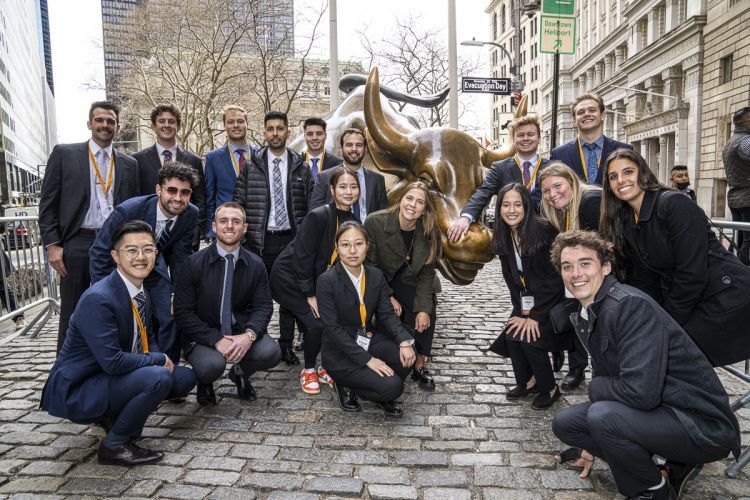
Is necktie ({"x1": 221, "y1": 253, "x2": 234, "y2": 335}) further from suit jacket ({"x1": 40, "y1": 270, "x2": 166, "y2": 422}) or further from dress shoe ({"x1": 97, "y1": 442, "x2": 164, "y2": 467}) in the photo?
dress shoe ({"x1": 97, "y1": 442, "x2": 164, "y2": 467})

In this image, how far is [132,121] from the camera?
28.4 m

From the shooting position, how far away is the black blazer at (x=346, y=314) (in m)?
3.98

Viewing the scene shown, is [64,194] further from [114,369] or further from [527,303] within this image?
[527,303]

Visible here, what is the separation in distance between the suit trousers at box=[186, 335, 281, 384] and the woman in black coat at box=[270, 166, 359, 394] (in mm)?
400

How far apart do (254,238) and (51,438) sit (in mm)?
2350

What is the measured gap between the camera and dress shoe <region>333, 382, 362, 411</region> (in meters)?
4.08

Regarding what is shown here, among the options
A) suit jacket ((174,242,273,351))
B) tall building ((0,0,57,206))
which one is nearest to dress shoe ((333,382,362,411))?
suit jacket ((174,242,273,351))

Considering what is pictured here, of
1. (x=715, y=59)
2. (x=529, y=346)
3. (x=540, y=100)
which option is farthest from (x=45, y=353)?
(x=540, y=100)

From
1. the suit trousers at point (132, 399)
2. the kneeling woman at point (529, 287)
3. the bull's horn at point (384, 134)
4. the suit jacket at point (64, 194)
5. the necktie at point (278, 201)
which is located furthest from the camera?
the bull's horn at point (384, 134)

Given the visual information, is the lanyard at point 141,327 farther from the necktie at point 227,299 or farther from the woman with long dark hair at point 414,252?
the woman with long dark hair at point 414,252

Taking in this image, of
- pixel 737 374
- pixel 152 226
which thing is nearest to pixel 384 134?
pixel 152 226

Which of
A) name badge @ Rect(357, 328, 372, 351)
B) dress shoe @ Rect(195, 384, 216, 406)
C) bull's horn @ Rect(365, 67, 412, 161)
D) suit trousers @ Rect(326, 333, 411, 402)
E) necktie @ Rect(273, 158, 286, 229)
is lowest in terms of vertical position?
dress shoe @ Rect(195, 384, 216, 406)

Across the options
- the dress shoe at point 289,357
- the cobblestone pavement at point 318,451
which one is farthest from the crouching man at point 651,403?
the dress shoe at point 289,357

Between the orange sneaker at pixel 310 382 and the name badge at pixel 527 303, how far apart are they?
71.1 inches
